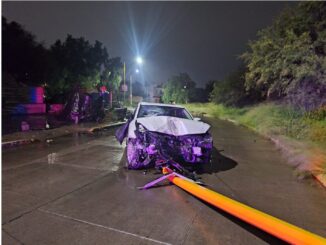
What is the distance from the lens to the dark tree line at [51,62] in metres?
24.5

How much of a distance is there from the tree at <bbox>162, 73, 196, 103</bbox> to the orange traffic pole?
67.4 meters

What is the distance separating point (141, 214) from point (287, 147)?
8.26 m

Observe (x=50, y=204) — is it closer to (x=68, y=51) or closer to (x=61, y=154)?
(x=61, y=154)

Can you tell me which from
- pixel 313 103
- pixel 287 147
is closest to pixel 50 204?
pixel 287 147

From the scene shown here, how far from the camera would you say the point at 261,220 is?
3.86 meters

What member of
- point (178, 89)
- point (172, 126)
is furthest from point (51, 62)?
point (178, 89)

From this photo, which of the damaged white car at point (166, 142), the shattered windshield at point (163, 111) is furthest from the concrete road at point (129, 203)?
the shattered windshield at point (163, 111)

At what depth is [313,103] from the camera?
15.5m

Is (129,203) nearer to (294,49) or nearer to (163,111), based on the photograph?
(163,111)

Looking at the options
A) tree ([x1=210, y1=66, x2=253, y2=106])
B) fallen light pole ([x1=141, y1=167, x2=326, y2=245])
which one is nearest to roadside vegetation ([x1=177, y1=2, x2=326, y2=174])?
fallen light pole ([x1=141, y1=167, x2=326, y2=245])

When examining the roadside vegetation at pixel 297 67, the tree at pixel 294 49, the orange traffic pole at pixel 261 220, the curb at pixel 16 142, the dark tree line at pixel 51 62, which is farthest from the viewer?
the dark tree line at pixel 51 62

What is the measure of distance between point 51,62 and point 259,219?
26.5m

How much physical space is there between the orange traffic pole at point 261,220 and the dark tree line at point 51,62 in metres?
22.8

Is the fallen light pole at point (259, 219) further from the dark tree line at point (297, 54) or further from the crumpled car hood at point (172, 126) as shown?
the dark tree line at point (297, 54)
